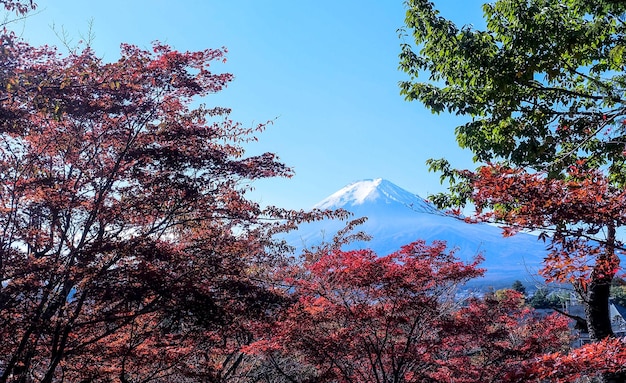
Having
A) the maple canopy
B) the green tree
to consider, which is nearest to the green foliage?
the green tree

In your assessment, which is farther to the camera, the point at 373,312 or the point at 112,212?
the point at 373,312

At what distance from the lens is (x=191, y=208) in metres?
6.37

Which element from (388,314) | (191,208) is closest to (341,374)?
(388,314)

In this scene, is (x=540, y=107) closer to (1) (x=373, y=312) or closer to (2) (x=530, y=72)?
(2) (x=530, y=72)

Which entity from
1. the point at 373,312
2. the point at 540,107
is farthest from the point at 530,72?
the point at 373,312

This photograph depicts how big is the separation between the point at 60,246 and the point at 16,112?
1928mm

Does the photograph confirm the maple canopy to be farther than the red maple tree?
No

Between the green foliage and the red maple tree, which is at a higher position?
the green foliage

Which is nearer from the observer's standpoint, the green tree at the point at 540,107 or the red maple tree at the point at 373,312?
the green tree at the point at 540,107

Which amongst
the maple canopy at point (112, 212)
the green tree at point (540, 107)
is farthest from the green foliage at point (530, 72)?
the maple canopy at point (112, 212)

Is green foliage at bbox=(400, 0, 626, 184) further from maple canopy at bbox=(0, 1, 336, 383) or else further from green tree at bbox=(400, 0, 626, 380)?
maple canopy at bbox=(0, 1, 336, 383)

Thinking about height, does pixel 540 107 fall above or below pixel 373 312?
above

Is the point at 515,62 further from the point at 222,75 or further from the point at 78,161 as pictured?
the point at 78,161

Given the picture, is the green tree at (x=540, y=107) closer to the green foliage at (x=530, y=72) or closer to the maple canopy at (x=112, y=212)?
the green foliage at (x=530, y=72)
